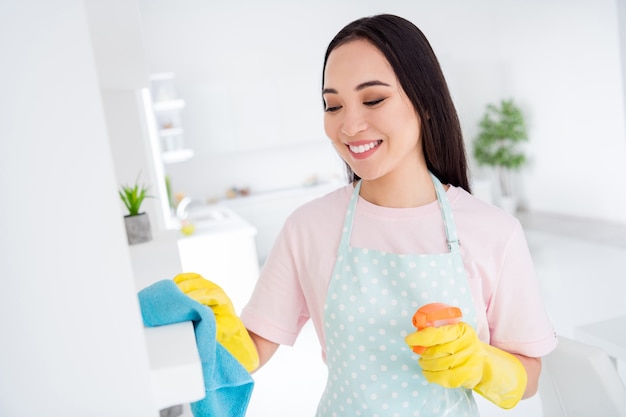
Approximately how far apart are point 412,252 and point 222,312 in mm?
408

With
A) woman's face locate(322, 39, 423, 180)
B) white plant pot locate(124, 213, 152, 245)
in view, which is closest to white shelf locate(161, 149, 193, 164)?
white plant pot locate(124, 213, 152, 245)

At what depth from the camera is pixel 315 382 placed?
3283 millimetres

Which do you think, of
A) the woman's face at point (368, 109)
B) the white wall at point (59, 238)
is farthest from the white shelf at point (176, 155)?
the white wall at point (59, 238)

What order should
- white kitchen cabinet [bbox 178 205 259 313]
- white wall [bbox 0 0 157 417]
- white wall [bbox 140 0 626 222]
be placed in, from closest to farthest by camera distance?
white wall [bbox 0 0 157 417] → white kitchen cabinet [bbox 178 205 259 313] → white wall [bbox 140 0 626 222]

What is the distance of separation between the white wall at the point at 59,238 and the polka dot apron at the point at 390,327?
682 millimetres

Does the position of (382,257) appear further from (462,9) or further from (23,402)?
(462,9)

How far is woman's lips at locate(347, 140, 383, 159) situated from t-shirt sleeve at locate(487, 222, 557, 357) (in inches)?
11.7

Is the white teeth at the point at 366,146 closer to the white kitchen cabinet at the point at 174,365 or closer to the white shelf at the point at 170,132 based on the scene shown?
the white kitchen cabinet at the point at 174,365

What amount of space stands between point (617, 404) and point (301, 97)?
5.81 m

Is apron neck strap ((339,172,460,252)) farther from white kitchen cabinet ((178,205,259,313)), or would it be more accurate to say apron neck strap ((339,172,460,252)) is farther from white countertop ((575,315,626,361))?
white kitchen cabinet ((178,205,259,313))

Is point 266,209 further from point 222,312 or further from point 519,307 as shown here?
Result: point 222,312

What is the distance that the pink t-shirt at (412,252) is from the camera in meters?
1.06

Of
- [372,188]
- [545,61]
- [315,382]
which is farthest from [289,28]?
[372,188]

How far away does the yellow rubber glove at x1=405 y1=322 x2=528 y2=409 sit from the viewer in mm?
893
